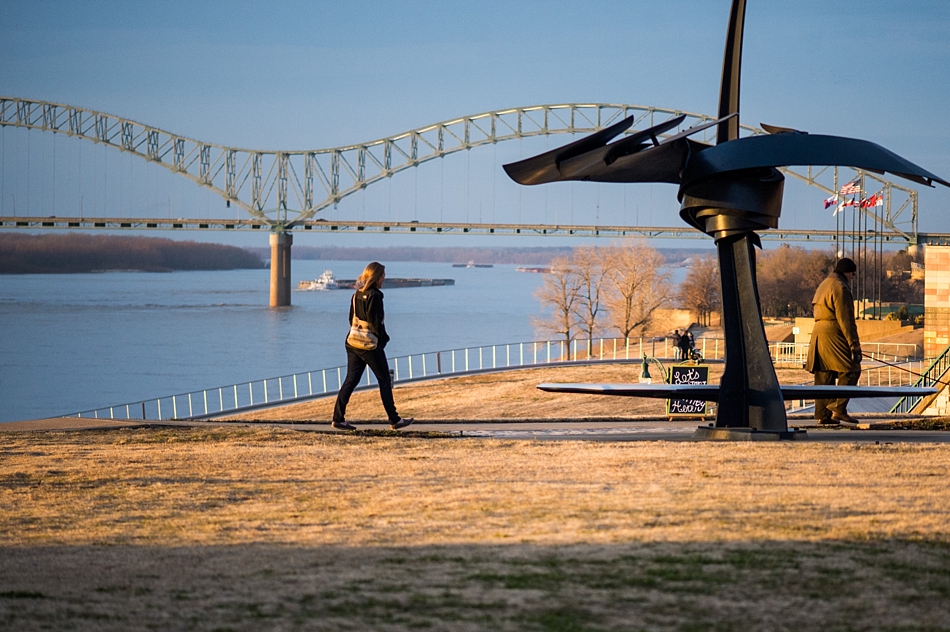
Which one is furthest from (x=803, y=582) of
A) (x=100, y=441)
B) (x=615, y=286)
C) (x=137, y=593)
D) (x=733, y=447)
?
(x=615, y=286)

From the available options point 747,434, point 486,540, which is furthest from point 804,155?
point 486,540

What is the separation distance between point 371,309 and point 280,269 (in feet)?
256

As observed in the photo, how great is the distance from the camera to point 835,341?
8.80 m

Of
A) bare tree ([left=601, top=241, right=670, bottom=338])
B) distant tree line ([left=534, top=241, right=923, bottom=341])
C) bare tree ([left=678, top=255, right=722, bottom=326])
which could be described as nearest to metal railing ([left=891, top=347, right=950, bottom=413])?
distant tree line ([left=534, top=241, right=923, bottom=341])

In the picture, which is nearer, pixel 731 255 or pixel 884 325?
pixel 731 255

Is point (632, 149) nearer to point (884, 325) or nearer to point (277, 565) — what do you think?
point (277, 565)

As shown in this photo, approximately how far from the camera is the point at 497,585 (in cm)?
352

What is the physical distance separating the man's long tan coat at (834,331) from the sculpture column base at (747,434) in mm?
1209

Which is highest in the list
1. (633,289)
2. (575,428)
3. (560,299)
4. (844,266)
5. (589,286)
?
(589,286)

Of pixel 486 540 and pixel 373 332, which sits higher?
pixel 373 332

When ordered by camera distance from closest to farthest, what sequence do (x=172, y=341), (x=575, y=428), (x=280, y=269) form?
(x=575, y=428) → (x=172, y=341) → (x=280, y=269)

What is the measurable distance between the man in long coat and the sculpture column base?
3.96 ft

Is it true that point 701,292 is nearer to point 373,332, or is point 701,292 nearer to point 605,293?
point 605,293

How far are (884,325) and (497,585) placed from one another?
120ft
